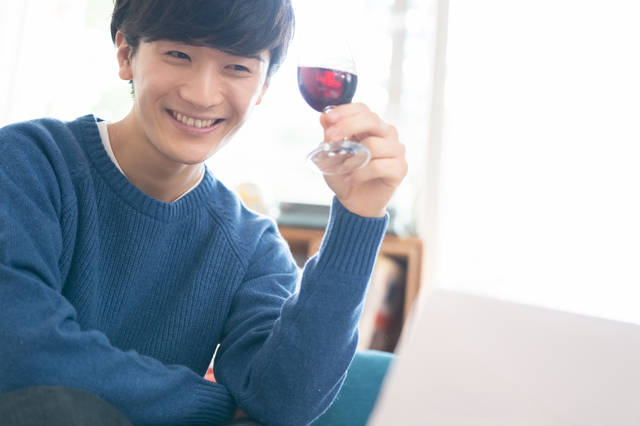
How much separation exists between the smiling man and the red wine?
0.23ft

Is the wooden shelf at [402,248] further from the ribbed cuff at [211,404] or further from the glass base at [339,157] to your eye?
the glass base at [339,157]

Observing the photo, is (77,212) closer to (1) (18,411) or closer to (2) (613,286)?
(1) (18,411)

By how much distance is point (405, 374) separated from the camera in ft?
1.85

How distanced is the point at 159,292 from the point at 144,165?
0.88ft

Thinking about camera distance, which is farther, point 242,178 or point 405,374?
point 242,178

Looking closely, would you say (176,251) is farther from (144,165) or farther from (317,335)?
(317,335)

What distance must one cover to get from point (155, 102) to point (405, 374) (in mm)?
807

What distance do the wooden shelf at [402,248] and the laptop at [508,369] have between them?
196 cm

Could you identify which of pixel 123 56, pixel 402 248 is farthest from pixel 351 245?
pixel 402 248

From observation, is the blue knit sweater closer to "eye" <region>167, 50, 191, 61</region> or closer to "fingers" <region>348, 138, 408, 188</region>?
"fingers" <region>348, 138, 408, 188</region>

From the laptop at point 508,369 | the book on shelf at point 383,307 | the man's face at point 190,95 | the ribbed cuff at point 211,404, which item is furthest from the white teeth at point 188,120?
the book on shelf at point 383,307

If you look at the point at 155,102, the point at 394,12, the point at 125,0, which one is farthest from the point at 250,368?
the point at 394,12

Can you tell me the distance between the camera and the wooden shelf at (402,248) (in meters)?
2.60

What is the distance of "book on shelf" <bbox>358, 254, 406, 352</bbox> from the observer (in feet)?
8.60
